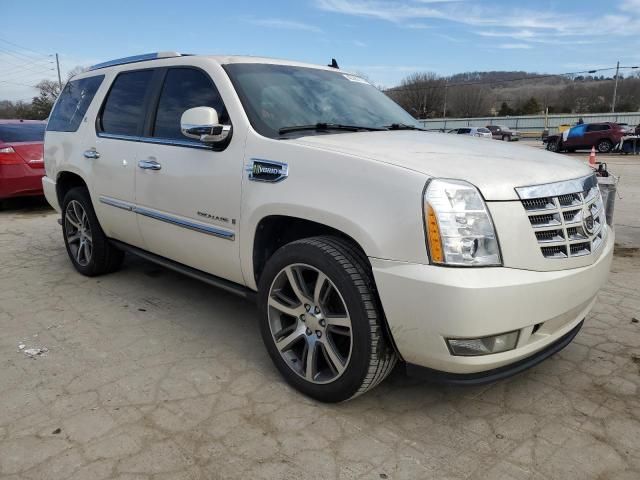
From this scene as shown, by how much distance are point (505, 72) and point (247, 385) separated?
259 feet

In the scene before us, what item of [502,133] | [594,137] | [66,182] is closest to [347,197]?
[66,182]

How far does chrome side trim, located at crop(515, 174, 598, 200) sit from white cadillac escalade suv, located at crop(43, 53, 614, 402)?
10mm

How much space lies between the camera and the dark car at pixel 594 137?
26281 millimetres

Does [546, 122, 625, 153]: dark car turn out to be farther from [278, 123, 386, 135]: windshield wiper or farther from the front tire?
the front tire

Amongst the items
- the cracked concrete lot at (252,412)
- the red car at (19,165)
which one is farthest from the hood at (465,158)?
the red car at (19,165)

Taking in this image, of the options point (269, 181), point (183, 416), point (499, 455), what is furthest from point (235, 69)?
point (499, 455)

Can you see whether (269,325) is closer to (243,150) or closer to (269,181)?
(269,181)

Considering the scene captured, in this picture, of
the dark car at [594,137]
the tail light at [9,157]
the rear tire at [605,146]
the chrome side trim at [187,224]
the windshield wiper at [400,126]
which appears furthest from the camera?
the rear tire at [605,146]

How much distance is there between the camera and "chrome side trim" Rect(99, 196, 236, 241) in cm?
310

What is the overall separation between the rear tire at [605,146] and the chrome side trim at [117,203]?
28.1 meters

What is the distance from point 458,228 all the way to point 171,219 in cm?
205

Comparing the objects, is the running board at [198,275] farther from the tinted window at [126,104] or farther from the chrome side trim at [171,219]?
the tinted window at [126,104]

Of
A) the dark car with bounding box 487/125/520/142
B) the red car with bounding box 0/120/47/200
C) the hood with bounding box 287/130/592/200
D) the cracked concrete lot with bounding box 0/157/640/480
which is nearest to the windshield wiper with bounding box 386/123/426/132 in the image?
the hood with bounding box 287/130/592/200

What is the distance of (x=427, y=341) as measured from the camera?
2.24 m
